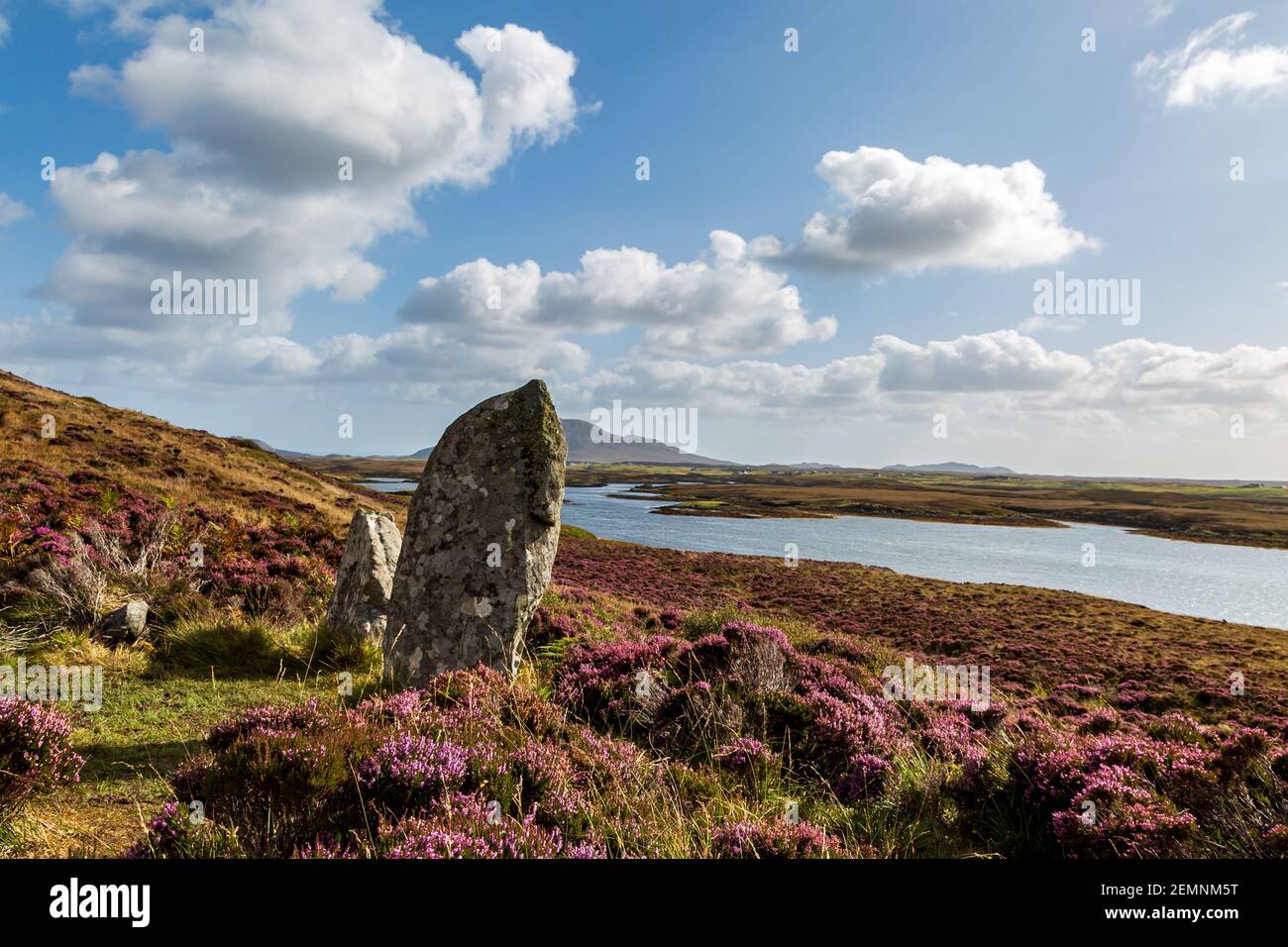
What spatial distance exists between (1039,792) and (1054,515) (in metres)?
114

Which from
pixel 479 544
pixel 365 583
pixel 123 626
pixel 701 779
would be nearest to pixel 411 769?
pixel 701 779

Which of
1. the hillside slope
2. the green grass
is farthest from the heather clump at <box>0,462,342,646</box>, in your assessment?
the hillside slope

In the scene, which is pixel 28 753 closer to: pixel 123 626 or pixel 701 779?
pixel 701 779

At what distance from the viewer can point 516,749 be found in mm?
4137

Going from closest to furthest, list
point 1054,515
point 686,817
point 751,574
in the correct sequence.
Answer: point 686,817
point 751,574
point 1054,515

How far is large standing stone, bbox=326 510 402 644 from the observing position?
341 inches

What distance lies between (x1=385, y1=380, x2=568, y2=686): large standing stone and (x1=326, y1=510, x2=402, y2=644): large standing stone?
1.73m

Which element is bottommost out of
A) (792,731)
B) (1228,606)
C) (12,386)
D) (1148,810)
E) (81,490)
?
(1228,606)

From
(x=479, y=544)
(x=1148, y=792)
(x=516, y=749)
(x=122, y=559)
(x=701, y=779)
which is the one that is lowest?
(x=701, y=779)

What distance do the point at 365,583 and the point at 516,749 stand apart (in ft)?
19.1

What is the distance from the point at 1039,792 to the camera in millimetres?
4453

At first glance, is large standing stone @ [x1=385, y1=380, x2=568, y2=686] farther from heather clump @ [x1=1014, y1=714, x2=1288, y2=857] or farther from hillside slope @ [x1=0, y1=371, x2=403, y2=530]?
hillside slope @ [x1=0, y1=371, x2=403, y2=530]
